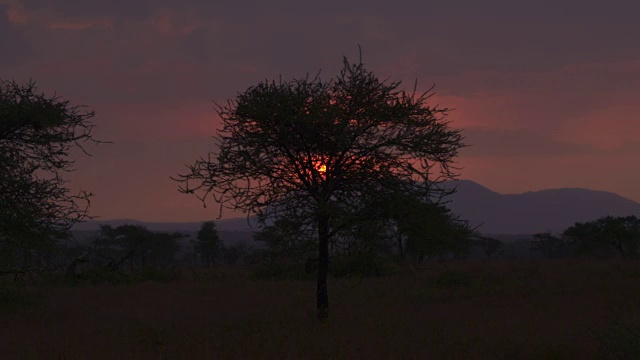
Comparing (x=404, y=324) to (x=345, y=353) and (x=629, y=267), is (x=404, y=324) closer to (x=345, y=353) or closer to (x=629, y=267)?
(x=345, y=353)

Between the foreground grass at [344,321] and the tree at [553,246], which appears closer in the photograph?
the foreground grass at [344,321]

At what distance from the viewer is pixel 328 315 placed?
16.2 m

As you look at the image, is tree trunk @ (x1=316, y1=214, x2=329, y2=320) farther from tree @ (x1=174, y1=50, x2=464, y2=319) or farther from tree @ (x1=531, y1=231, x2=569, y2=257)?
tree @ (x1=531, y1=231, x2=569, y2=257)

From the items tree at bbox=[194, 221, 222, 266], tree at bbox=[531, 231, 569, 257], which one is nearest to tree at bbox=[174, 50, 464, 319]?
tree at bbox=[194, 221, 222, 266]

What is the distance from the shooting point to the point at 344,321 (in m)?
15.9

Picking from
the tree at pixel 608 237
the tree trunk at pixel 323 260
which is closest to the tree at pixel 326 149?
the tree trunk at pixel 323 260

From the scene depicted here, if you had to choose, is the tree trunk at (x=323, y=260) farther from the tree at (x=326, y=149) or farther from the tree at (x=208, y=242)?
the tree at (x=208, y=242)

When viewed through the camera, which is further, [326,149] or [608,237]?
[608,237]

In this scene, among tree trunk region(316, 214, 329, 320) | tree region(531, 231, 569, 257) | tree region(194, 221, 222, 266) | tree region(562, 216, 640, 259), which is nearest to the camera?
tree trunk region(316, 214, 329, 320)

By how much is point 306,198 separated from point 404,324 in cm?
440

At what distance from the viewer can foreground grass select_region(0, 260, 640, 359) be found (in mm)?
11953

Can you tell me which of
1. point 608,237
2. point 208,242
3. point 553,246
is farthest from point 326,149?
point 553,246

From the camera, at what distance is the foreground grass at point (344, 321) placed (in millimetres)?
11953

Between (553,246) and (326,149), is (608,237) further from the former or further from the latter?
(326,149)
